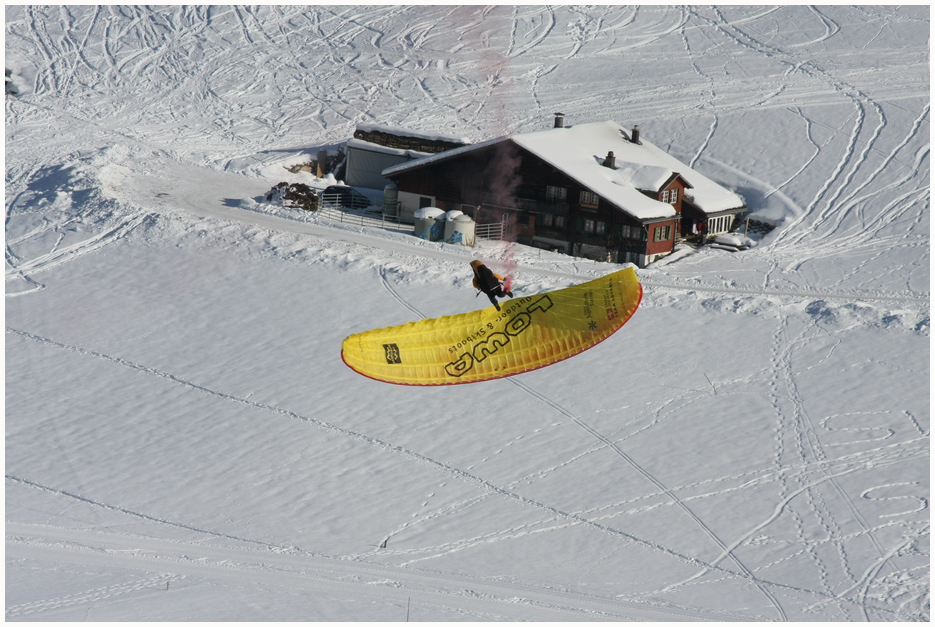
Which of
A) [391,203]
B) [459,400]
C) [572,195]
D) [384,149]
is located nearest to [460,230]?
[572,195]

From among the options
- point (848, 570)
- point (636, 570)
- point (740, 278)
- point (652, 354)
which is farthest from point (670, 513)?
point (740, 278)

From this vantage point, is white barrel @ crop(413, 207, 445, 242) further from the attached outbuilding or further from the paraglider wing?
the paraglider wing

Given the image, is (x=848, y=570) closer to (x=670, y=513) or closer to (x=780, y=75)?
(x=670, y=513)

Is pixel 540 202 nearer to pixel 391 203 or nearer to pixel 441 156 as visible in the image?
pixel 441 156

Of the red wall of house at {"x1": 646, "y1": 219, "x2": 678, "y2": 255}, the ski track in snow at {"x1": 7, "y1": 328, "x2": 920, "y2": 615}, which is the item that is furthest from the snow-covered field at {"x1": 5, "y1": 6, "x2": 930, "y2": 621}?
the red wall of house at {"x1": 646, "y1": 219, "x2": 678, "y2": 255}

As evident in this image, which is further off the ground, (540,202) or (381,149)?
A: (381,149)

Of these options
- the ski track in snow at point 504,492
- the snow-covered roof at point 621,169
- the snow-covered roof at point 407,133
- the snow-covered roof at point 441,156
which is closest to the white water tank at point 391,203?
the snow-covered roof at point 441,156
